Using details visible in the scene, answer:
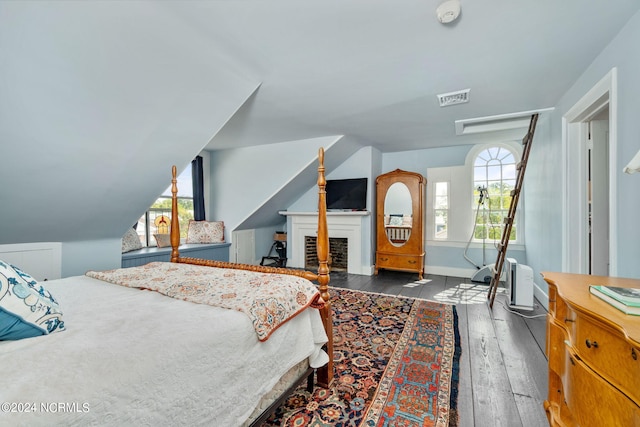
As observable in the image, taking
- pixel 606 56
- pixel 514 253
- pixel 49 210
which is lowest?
pixel 514 253

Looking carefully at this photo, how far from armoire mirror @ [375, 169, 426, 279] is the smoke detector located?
3008 mm

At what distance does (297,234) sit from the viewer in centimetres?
540

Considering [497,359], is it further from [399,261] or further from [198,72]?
[198,72]

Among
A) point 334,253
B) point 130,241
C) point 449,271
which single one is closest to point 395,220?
point 449,271

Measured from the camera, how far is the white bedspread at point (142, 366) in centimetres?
69

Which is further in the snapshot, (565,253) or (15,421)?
(565,253)

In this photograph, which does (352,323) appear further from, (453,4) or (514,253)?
(514,253)

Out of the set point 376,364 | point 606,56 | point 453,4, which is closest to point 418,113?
point 606,56

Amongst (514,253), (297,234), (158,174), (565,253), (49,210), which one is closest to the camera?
(49,210)

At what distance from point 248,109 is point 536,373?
343cm

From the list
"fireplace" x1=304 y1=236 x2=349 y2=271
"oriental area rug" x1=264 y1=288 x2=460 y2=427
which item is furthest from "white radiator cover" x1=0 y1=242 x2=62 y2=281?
"fireplace" x1=304 y1=236 x2=349 y2=271

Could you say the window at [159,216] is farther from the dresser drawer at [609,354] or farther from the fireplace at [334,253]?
the dresser drawer at [609,354]

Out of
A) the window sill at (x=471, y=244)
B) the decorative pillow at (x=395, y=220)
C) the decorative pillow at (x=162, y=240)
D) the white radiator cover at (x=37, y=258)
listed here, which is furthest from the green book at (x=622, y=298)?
the decorative pillow at (x=162, y=240)

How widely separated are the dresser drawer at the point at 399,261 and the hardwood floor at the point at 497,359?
0.68m
